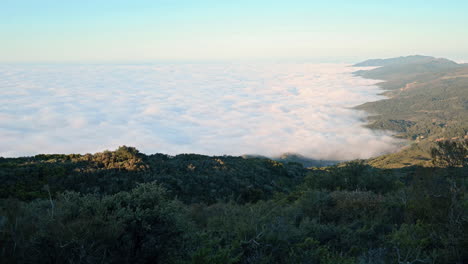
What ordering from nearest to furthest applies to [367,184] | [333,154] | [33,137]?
[367,184] → [33,137] → [333,154]

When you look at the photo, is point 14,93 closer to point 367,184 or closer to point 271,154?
point 271,154

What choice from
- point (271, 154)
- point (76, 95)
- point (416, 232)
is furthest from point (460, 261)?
point (76, 95)

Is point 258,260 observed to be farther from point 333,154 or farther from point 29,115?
point 333,154

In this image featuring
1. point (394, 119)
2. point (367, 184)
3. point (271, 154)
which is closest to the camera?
point (367, 184)

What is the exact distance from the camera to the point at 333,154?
→ 130625 millimetres

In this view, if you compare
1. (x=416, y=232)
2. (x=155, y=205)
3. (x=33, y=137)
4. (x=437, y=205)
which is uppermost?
(x=155, y=205)

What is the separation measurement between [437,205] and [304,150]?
4980 inches

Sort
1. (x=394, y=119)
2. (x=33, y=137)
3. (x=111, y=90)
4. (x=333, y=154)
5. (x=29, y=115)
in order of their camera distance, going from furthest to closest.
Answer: (x=111, y=90)
(x=394, y=119)
(x=333, y=154)
(x=29, y=115)
(x=33, y=137)

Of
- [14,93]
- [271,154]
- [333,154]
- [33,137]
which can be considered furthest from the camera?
[14,93]

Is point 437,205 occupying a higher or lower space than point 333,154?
higher

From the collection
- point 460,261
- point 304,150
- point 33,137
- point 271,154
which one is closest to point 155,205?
point 460,261

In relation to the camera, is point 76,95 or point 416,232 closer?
point 416,232

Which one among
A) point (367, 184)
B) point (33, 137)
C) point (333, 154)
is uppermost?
point (367, 184)

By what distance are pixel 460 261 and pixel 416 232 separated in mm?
1452
